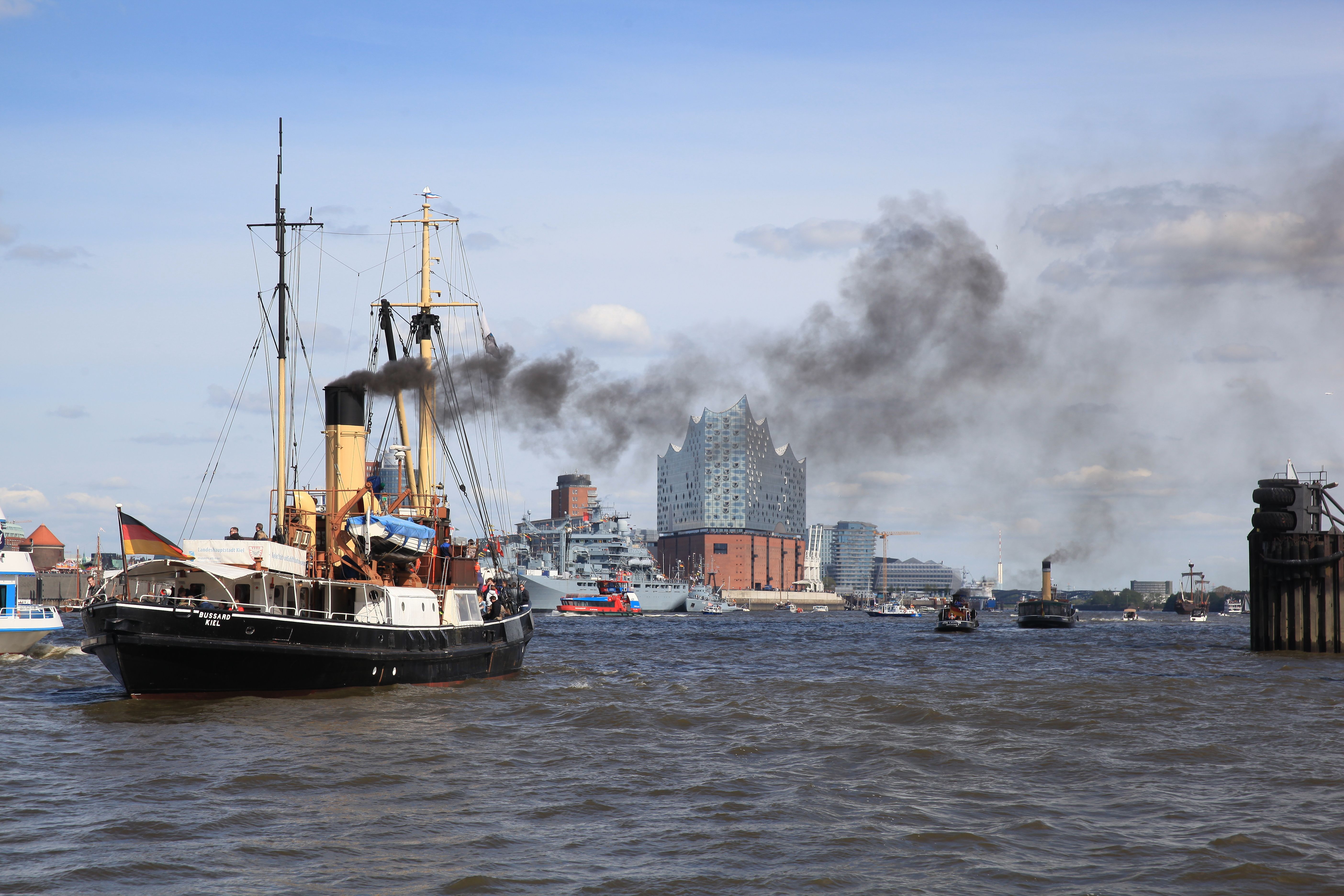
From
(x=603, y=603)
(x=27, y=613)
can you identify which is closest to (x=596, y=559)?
(x=603, y=603)

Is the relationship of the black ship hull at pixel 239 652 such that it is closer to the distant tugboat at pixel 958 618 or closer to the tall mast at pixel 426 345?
the tall mast at pixel 426 345

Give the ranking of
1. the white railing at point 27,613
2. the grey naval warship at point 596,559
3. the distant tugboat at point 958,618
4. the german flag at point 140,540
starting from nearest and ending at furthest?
the german flag at point 140,540 < the white railing at point 27,613 < the distant tugboat at point 958,618 < the grey naval warship at point 596,559

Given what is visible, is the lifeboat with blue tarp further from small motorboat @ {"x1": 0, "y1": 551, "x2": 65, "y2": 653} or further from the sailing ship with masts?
small motorboat @ {"x1": 0, "y1": 551, "x2": 65, "y2": 653}

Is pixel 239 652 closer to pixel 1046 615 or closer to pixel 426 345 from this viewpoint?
pixel 426 345

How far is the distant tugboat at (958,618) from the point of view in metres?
108

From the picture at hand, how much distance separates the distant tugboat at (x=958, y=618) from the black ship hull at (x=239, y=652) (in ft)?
262

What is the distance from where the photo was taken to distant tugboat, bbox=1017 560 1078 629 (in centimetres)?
12800

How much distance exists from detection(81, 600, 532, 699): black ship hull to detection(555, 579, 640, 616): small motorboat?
12021 cm

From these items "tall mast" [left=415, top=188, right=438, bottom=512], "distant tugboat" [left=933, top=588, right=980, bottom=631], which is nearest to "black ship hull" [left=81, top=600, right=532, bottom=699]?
"tall mast" [left=415, top=188, right=438, bottom=512]

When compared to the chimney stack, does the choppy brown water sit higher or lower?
lower

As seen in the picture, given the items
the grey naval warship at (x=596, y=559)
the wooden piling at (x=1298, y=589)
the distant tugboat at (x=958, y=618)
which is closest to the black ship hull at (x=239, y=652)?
the wooden piling at (x=1298, y=589)

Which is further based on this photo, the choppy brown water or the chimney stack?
the chimney stack

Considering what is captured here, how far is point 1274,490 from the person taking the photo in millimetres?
59500

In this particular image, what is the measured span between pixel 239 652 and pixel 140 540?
4.18 meters
